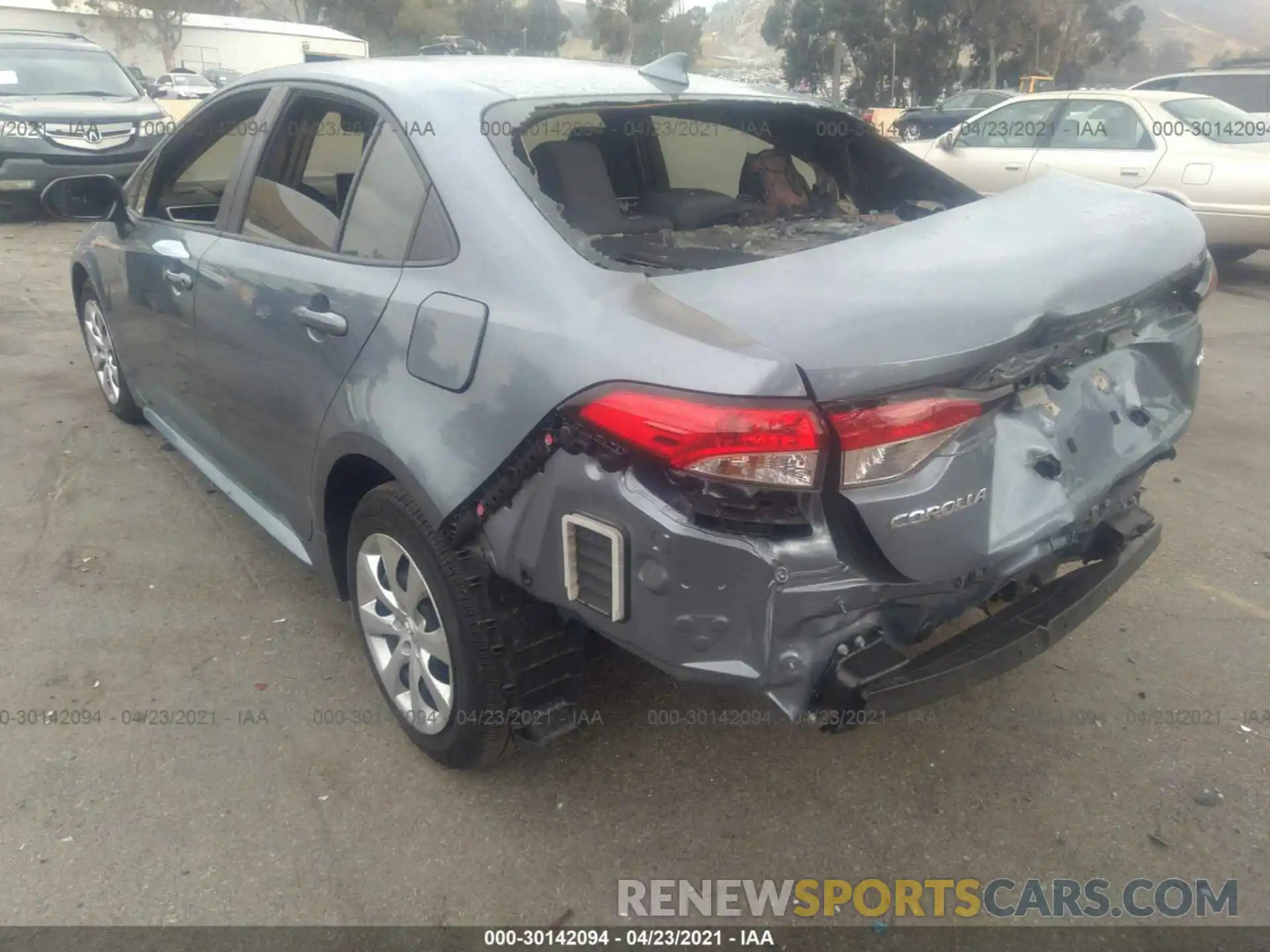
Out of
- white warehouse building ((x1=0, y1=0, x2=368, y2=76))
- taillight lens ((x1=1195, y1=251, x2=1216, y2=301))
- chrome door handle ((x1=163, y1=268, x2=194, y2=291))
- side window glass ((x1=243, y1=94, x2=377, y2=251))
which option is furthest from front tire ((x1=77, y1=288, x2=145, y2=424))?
white warehouse building ((x1=0, y1=0, x2=368, y2=76))

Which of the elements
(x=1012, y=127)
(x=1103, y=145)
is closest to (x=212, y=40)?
(x=1012, y=127)

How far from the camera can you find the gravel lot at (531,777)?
7.32ft

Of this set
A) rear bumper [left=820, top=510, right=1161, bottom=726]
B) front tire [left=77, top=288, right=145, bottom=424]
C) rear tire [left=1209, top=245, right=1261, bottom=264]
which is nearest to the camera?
rear bumper [left=820, top=510, right=1161, bottom=726]

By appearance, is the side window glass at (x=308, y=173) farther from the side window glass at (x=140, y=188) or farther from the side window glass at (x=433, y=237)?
the side window glass at (x=140, y=188)

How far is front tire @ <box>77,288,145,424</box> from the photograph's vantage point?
4.62 meters

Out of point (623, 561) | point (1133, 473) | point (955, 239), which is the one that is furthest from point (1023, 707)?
point (623, 561)

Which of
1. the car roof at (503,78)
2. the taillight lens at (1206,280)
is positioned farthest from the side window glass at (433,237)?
the taillight lens at (1206,280)

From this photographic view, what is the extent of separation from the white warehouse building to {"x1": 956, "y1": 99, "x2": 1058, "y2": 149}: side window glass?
36754mm

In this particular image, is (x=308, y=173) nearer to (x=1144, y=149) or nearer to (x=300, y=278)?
(x=300, y=278)

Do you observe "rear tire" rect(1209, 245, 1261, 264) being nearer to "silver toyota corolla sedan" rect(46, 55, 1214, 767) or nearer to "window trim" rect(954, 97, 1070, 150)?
"window trim" rect(954, 97, 1070, 150)

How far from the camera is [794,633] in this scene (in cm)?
181

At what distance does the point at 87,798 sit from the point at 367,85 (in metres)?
1.98

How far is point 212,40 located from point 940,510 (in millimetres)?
56728

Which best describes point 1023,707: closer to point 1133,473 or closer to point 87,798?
point 1133,473
